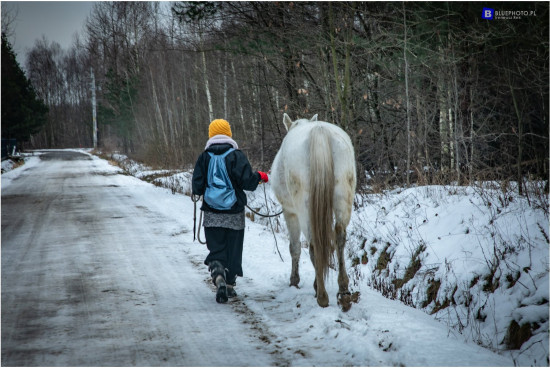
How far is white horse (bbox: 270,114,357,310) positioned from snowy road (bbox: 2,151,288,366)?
3.02 ft

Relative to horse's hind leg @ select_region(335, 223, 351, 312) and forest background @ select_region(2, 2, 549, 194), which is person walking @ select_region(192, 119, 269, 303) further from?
forest background @ select_region(2, 2, 549, 194)

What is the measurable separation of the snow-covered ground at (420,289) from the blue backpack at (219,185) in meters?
1.09

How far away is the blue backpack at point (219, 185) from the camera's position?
4824 millimetres

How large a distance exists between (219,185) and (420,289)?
2686mm

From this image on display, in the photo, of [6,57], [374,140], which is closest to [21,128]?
[6,57]

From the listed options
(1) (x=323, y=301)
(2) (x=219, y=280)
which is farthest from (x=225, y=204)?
(1) (x=323, y=301)

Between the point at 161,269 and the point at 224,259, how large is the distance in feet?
5.21

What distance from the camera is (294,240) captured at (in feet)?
16.4

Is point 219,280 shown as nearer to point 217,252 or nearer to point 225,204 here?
point 217,252

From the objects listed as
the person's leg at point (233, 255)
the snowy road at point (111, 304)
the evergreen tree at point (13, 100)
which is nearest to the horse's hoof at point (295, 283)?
the person's leg at point (233, 255)

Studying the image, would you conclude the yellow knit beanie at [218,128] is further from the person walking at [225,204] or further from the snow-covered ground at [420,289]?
the snow-covered ground at [420,289]

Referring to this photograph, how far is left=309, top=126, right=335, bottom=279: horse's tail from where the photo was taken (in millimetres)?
4035

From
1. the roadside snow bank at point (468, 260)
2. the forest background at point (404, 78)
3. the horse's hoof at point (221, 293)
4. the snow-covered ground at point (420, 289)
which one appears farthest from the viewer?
the forest background at point (404, 78)

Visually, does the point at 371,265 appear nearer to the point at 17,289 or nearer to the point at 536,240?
the point at 536,240
